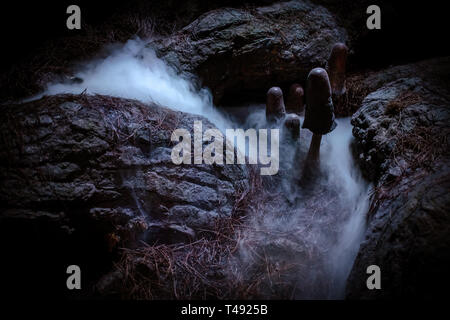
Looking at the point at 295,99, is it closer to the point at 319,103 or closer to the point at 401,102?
the point at 319,103

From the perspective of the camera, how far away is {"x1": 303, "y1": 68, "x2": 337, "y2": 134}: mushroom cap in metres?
2.29

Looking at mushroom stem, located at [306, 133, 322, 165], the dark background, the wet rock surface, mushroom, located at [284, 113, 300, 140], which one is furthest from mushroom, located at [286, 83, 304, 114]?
the wet rock surface

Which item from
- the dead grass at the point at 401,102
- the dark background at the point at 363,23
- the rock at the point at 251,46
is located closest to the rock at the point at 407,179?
the dead grass at the point at 401,102

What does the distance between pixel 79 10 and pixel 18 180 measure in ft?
8.46

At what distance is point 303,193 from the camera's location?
2.79 m

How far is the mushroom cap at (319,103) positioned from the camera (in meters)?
2.29

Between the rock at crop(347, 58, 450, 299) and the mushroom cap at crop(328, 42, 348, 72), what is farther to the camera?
the mushroom cap at crop(328, 42, 348, 72)

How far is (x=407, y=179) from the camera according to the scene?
190 centimetres

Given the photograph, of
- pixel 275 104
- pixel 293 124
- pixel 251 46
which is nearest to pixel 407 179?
pixel 293 124

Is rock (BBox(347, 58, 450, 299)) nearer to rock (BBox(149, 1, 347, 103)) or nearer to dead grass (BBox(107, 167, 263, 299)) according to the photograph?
dead grass (BBox(107, 167, 263, 299))

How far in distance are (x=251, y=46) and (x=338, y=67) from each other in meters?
1.13

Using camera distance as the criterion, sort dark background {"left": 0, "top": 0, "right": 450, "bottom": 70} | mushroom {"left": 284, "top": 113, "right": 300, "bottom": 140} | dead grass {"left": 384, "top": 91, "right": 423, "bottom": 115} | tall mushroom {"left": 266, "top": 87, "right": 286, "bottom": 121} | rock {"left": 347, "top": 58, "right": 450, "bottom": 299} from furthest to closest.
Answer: dark background {"left": 0, "top": 0, "right": 450, "bottom": 70} < tall mushroom {"left": 266, "top": 87, "right": 286, "bottom": 121} < mushroom {"left": 284, "top": 113, "right": 300, "bottom": 140} < dead grass {"left": 384, "top": 91, "right": 423, "bottom": 115} < rock {"left": 347, "top": 58, "right": 450, "bottom": 299}

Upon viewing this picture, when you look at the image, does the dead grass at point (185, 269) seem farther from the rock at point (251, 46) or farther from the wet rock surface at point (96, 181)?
the rock at point (251, 46)
